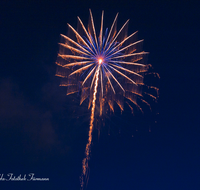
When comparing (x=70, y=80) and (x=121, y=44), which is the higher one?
(x=121, y=44)

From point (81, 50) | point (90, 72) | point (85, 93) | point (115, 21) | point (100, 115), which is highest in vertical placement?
point (115, 21)

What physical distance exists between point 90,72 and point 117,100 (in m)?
3.63

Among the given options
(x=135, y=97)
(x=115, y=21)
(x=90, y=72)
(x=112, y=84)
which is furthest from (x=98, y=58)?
(x=135, y=97)

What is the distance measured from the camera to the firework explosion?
664 inches

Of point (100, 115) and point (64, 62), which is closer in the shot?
point (64, 62)

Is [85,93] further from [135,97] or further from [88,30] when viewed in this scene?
[88,30]

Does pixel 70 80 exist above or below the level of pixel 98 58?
below

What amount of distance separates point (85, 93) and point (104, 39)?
5395 millimetres

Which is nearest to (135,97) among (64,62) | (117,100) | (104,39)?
(117,100)

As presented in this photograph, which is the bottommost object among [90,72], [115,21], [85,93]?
[85,93]

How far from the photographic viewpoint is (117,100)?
17.0m

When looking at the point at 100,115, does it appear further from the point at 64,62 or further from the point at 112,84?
Result: the point at 64,62

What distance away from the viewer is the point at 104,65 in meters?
17.2

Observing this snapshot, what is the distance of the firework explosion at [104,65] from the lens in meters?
16.9
